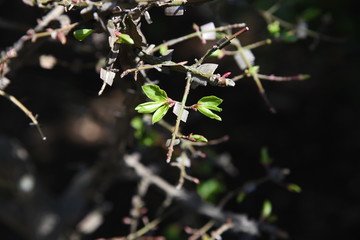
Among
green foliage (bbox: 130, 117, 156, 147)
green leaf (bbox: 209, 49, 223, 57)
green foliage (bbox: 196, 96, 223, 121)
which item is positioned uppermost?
green foliage (bbox: 130, 117, 156, 147)

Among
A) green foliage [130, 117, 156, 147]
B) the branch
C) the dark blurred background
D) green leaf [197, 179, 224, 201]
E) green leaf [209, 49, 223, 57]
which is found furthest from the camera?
the dark blurred background

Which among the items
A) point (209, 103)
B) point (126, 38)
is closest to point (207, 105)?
point (209, 103)

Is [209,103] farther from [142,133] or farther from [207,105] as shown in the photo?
[142,133]

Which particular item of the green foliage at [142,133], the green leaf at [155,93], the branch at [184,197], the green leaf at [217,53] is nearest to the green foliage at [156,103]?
the green leaf at [155,93]

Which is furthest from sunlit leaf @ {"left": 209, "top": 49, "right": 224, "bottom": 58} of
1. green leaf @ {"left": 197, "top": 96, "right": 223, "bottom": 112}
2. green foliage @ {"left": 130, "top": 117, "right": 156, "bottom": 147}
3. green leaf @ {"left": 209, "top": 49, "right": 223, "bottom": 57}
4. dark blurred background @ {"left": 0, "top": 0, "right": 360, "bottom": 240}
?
dark blurred background @ {"left": 0, "top": 0, "right": 360, "bottom": 240}

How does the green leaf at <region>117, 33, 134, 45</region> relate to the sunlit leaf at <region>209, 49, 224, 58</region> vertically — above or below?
below

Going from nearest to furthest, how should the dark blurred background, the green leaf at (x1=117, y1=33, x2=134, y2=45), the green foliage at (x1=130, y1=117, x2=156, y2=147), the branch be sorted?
the green leaf at (x1=117, y1=33, x2=134, y2=45) → the green foliage at (x1=130, y1=117, x2=156, y2=147) → the branch → the dark blurred background

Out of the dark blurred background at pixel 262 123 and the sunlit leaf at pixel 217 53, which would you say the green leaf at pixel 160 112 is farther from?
the dark blurred background at pixel 262 123

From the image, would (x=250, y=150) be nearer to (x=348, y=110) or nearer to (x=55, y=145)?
(x=348, y=110)

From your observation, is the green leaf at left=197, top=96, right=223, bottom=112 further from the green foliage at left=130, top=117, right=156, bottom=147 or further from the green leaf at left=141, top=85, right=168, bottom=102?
the green foliage at left=130, top=117, right=156, bottom=147

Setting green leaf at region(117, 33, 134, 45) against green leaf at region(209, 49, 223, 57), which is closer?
green leaf at region(117, 33, 134, 45)
